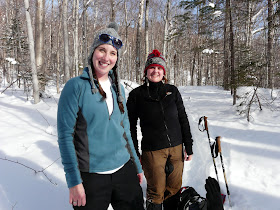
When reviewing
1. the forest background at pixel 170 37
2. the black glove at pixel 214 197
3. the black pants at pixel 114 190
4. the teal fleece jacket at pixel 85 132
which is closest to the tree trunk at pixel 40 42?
the forest background at pixel 170 37

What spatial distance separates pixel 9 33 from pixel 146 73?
27348 millimetres

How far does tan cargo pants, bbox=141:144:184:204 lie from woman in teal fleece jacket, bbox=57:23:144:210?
59 centimetres

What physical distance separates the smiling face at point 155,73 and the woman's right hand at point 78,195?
1.60 m

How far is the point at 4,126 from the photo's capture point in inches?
194

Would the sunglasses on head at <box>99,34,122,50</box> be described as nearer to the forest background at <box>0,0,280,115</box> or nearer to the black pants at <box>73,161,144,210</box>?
the black pants at <box>73,161,144,210</box>

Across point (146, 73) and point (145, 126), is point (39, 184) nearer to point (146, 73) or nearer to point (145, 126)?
point (145, 126)

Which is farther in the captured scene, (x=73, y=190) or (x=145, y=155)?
(x=145, y=155)

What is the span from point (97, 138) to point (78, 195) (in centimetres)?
44

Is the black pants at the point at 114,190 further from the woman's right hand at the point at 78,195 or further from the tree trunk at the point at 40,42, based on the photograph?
the tree trunk at the point at 40,42

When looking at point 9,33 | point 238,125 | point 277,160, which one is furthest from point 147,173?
point 9,33

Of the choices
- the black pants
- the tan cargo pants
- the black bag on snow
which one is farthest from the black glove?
the black pants

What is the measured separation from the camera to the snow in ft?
8.43

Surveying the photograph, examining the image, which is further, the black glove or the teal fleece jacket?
the black glove

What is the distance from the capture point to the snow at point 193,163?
101 inches
